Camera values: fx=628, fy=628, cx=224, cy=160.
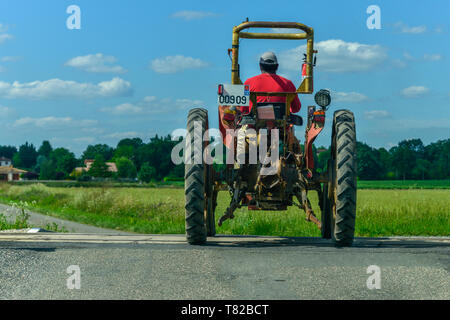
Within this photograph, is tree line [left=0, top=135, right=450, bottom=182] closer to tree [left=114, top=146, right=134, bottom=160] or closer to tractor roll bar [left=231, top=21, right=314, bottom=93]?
tree [left=114, top=146, right=134, bottom=160]

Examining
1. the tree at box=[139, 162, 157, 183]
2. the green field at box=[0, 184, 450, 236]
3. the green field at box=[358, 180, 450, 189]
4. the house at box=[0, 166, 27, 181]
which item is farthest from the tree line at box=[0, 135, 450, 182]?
the green field at box=[0, 184, 450, 236]

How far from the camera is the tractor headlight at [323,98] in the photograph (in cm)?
845

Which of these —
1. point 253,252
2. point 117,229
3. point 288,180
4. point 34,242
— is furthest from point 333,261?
point 117,229

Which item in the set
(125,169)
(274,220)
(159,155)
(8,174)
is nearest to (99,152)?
(8,174)

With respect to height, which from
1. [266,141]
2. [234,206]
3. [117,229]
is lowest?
[117,229]

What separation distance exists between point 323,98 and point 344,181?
117 centimetres

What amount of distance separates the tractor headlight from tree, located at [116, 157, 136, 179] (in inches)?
4315

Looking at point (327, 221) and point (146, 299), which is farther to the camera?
point (327, 221)

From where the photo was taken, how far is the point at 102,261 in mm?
6836

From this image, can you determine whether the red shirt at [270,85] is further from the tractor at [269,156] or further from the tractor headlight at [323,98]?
the tractor headlight at [323,98]

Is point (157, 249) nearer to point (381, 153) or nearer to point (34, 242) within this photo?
point (34, 242)

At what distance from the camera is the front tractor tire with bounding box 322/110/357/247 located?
26.8ft

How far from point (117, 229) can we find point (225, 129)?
454 inches

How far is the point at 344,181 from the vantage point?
8156 mm
